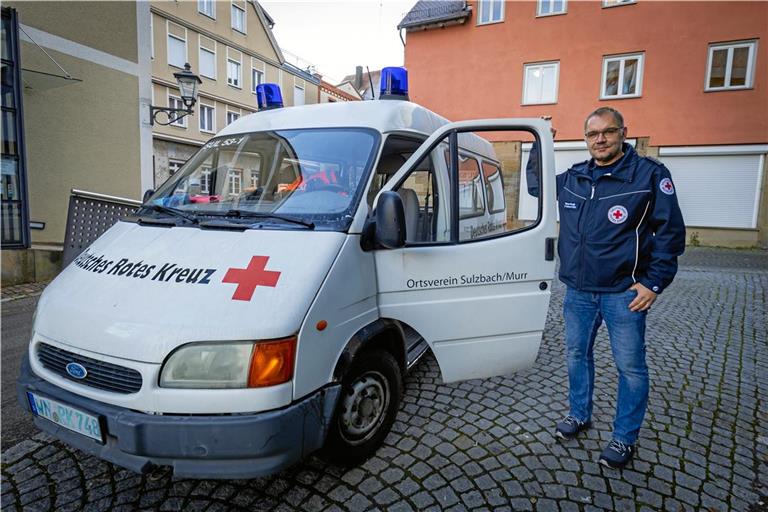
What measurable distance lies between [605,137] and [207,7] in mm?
26149

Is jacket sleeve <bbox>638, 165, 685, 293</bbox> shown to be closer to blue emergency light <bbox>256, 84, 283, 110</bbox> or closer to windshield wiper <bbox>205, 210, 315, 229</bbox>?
windshield wiper <bbox>205, 210, 315, 229</bbox>

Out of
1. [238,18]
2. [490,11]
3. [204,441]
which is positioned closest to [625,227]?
[204,441]

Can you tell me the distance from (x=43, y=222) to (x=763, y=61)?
21.1 m

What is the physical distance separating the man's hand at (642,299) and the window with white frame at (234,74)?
2648 centimetres

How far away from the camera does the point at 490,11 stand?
18062 millimetres

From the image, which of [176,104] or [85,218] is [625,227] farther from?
[176,104]

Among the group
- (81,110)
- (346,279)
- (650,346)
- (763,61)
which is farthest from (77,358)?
(763,61)

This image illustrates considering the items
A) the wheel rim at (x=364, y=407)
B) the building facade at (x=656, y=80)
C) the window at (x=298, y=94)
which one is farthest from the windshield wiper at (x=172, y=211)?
the window at (x=298, y=94)

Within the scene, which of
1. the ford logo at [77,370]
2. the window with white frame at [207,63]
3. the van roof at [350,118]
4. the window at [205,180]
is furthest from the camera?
the window with white frame at [207,63]

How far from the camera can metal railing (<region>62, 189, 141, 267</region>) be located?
4.21 meters

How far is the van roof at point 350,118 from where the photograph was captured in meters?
2.98

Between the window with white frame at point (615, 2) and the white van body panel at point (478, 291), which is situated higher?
the window with white frame at point (615, 2)

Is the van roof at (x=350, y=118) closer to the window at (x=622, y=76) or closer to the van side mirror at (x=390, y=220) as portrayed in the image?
the van side mirror at (x=390, y=220)

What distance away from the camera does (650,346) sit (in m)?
4.91
